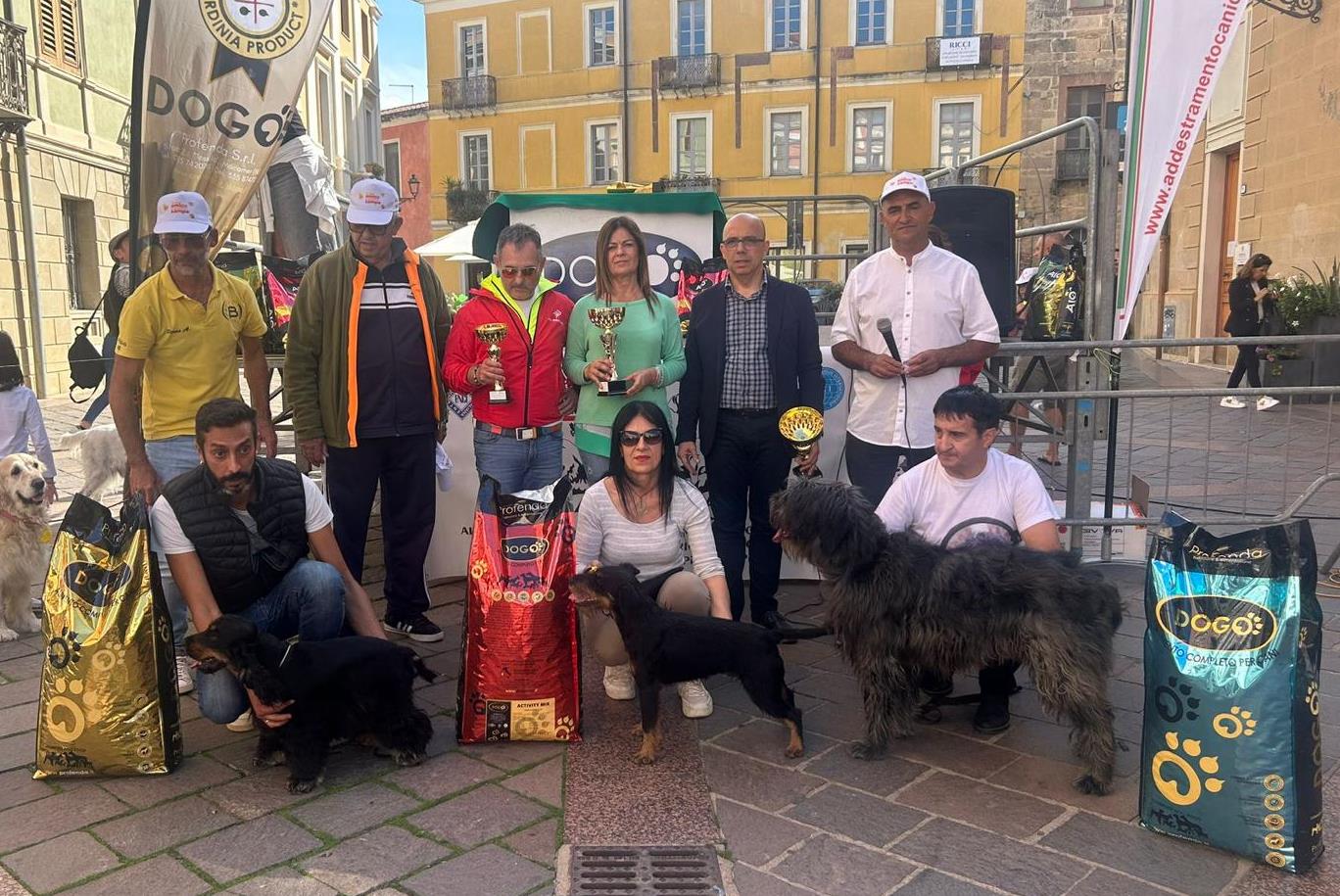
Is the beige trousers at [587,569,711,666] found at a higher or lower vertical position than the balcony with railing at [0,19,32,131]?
lower

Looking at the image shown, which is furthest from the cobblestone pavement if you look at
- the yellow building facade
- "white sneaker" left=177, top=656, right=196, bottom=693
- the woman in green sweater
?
the yellow building facade

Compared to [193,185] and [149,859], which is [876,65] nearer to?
[193,185]

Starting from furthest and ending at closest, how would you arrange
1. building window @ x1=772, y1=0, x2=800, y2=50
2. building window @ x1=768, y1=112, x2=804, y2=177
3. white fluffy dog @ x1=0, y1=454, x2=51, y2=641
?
building window @ x1=768, y1=112, x2=804, y2=177 → building window @ x1=772, y1=0, x2=800, y2=50 → white fluffy dog @ x1=0, y1=454, x2=51, y2=641

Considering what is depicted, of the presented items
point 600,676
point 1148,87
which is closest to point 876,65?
point 1148,87

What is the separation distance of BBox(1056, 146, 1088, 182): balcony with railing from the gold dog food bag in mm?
30261

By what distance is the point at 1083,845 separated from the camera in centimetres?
272

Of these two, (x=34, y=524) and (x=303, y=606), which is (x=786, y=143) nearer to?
(x=34, y=524)

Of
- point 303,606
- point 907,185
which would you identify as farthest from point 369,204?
point 907,185

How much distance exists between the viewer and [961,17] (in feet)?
106

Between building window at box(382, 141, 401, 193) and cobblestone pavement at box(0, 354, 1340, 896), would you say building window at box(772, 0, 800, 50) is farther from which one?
cobblestone pavement at box(0, 354, 1340, 896)

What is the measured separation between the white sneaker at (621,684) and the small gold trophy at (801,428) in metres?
1.15

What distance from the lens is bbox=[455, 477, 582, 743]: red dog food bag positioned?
3.31 meters

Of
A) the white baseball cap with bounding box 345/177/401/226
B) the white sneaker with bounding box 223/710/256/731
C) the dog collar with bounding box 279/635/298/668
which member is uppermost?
the white baseball cap with bounding box 345/177/401/226

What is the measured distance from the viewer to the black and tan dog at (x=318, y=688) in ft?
9.62
